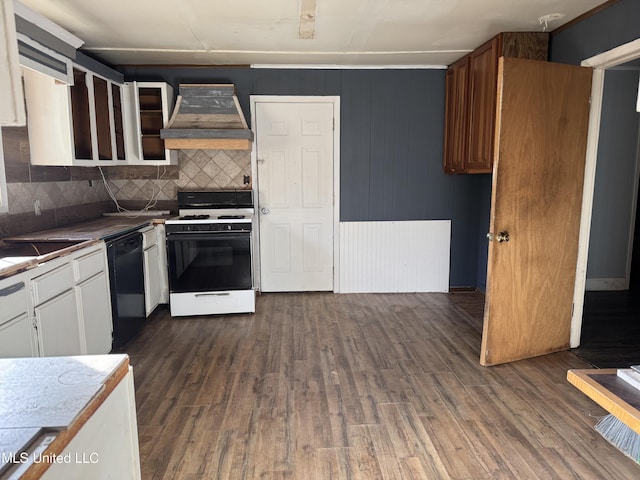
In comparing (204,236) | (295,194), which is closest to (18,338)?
(204,236)

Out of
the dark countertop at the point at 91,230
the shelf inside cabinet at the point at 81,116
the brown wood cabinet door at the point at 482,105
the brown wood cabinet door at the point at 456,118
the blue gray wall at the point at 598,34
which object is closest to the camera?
the blue gray wall at the point at 598,34

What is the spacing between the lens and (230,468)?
197 centimetres

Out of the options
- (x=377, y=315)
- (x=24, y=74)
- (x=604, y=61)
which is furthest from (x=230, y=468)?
(x=604, y=61)

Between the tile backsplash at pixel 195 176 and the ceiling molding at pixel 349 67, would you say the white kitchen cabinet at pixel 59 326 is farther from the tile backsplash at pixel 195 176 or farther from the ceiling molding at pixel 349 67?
the ceiling molding at pixel 349 67

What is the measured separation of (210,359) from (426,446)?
1657 mm

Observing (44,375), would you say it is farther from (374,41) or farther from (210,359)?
(374,41)

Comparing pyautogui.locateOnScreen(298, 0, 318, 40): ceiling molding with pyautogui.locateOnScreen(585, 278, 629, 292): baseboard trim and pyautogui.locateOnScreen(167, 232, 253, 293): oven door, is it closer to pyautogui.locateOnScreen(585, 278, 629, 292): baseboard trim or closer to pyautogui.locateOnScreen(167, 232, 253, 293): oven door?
pyautogui.locateOnScreen(167, 232, 253, 293): oven door

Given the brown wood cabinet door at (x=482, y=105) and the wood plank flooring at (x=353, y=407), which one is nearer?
the wood plank flooring at (x=353, y=407)

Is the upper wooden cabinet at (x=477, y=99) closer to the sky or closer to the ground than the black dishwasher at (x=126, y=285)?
closer to the sky

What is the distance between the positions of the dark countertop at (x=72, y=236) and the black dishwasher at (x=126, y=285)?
94mm

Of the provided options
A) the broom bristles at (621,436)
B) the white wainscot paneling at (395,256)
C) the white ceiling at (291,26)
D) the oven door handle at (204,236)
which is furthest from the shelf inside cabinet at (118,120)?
the broom bristles at (621,436)

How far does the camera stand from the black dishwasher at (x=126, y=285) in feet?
10.2

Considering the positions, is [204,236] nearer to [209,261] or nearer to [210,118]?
[209,261]

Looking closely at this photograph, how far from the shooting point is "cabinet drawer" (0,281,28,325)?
1.92m
